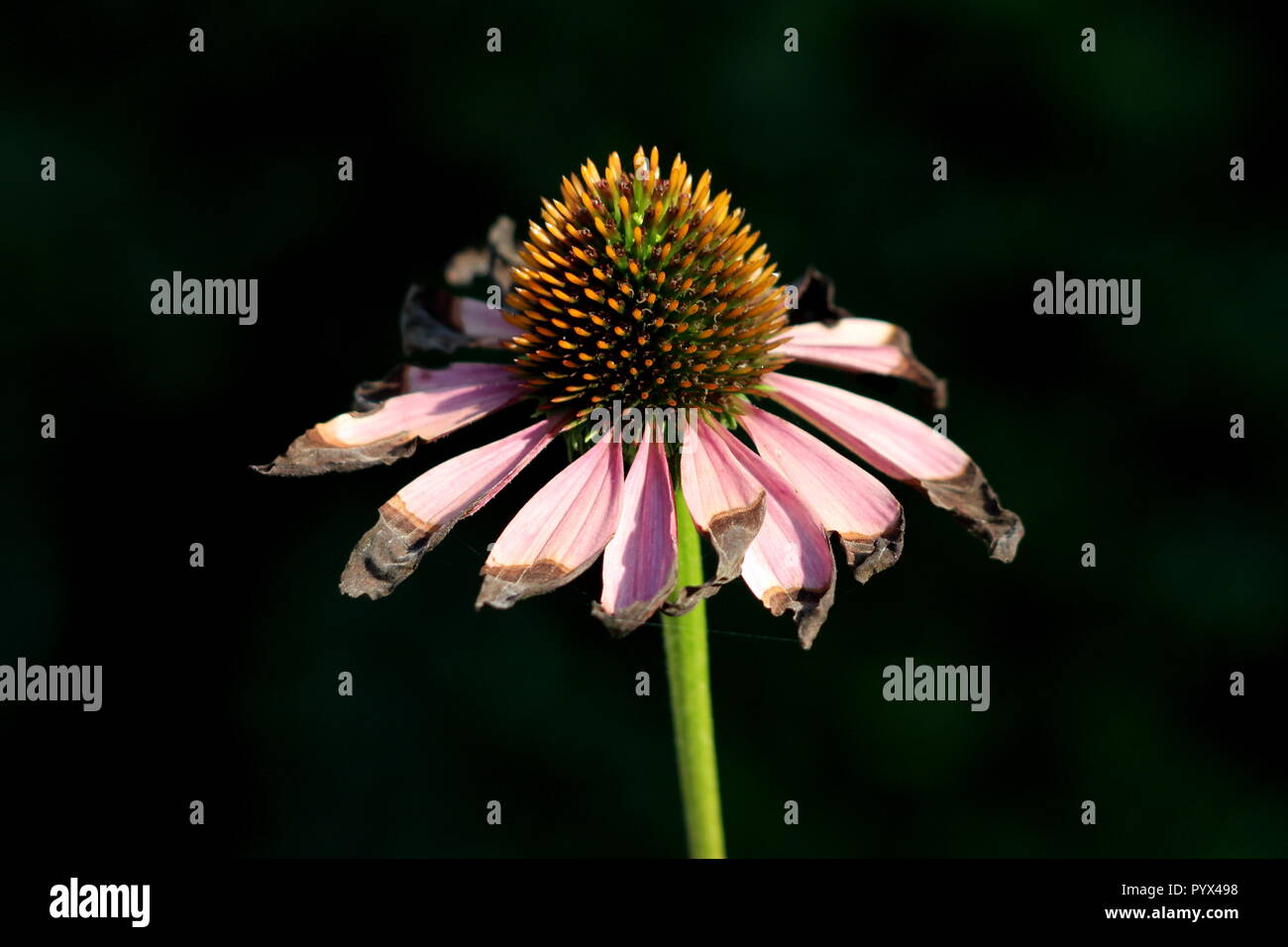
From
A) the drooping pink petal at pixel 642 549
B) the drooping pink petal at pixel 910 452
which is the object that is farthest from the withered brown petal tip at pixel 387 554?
the drooping pink petal at pixel 910 452

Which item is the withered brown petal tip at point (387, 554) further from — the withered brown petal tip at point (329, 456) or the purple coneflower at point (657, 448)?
the withered brown petal tip at point (329, 456)

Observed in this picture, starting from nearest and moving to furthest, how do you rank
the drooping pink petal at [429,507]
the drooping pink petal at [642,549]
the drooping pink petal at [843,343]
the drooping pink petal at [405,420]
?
the drooping pink petal at [642,549] → the drooping pink petal at [429,507] → the drooping pink petal at [405,420] → the drooping pink petal at [843,343]

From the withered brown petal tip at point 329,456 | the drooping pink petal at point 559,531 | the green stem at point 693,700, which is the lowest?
the green stem at point 693,700

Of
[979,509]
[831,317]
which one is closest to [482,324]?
[831,317]

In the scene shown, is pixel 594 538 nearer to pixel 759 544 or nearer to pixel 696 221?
pixel 759 544

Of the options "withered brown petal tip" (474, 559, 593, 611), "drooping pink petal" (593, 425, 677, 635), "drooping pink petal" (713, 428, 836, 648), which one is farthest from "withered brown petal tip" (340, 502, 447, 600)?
"drooping pink petal" (713, 428, 836, 648)

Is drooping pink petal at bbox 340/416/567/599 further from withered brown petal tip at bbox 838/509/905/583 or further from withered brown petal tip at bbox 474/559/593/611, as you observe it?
withered brown petal tip at bbox 838/509/905/583

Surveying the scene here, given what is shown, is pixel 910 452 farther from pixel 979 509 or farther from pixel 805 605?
pixel 805 605

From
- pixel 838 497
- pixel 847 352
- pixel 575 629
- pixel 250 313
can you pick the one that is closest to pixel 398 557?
pixel 838 497
